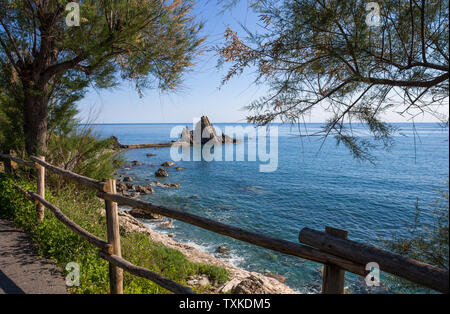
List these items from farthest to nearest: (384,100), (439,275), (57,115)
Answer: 1. (57,115)
2. (384,100)
3. (439,275)

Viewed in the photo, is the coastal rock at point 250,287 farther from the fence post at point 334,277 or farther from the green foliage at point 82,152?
the green foliage at point 82,152

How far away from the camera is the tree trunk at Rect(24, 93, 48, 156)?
24.4ft

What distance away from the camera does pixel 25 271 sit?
361 cm

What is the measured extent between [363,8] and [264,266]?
32.8ft

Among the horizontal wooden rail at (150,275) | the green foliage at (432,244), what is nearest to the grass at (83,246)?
the horizontal wooden rail at (150,275)

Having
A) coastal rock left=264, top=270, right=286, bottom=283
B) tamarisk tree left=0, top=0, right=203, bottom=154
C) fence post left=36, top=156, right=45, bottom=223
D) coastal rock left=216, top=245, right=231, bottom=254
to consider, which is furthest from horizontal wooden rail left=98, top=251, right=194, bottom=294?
coastal rock left=216, top=245, right=231, bottom=254

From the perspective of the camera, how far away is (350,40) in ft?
9.25

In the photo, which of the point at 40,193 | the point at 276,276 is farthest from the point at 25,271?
the point at 276,276

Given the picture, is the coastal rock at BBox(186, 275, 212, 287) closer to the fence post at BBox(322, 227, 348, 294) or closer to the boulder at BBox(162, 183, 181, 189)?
the fence post at BBox(322, 227, 348, 294)

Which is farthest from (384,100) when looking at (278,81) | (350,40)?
(278,81)

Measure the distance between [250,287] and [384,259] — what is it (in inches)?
147

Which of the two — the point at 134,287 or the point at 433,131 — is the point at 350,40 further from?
the point at 134,287

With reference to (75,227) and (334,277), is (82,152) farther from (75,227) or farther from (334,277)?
(334,277)

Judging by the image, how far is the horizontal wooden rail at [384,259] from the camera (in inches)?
60.2
